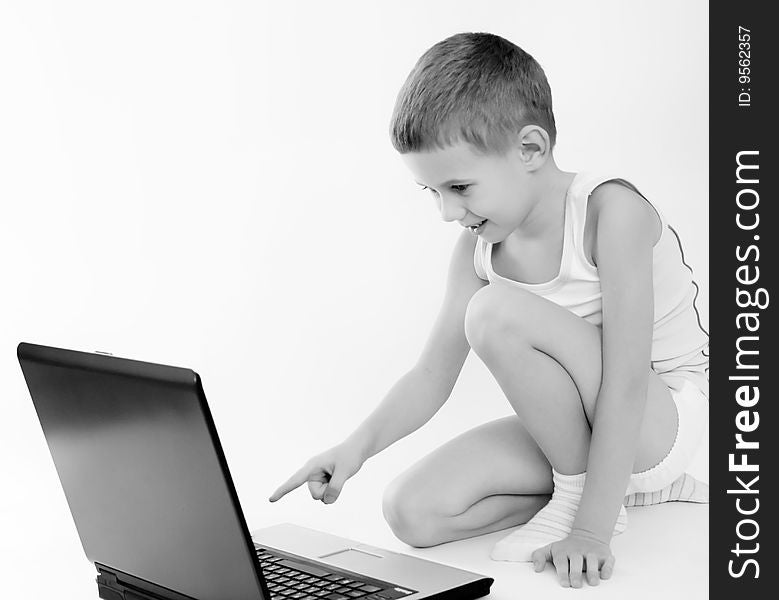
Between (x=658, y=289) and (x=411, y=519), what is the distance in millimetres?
477

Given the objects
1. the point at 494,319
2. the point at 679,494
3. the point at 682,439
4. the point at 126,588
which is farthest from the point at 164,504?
the point at 679,494

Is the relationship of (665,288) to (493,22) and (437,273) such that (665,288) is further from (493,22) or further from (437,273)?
(493,22)

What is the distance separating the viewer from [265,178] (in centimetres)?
248

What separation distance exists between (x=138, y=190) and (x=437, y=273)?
28.5 inches

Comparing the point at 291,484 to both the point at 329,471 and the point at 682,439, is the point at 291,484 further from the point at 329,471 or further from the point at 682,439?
the point at 682,439

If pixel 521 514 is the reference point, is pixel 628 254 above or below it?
above

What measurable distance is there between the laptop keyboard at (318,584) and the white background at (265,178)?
83 cm

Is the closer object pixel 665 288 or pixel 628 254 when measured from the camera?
pixel 628 254

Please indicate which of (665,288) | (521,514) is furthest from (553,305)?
(521,514)

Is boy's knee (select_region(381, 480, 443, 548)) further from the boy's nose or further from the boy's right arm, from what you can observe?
the boy's nose

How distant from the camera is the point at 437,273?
91.5 inches

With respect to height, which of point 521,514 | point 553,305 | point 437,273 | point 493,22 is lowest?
point 521,514

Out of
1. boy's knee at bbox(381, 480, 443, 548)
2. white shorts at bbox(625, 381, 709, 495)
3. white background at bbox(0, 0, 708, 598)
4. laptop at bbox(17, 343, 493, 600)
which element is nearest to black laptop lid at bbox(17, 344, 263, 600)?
laptop at bbox(17, 343, 493, 600)
